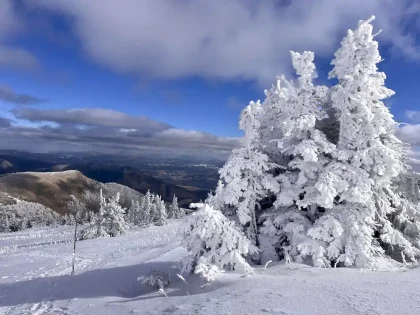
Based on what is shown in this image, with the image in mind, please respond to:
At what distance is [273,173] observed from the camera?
1672 cm

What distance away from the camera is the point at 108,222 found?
45781 millimetres

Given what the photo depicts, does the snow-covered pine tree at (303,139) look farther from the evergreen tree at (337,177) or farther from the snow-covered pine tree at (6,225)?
the snow-covered pine tree at (6,225)

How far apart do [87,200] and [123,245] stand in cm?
17801

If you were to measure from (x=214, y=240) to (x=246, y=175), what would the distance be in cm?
363

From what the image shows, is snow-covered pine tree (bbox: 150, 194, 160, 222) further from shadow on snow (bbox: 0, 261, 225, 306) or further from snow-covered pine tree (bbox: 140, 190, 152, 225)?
shadow on snow (bbox: 0, 261, 225, 306)

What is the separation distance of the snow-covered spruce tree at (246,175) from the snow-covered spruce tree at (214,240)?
1.72 metres

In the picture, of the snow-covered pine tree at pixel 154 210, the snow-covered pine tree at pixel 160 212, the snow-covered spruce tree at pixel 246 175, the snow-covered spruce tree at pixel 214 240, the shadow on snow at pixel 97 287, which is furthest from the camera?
the snow-covered pine tree at pixel 154 210

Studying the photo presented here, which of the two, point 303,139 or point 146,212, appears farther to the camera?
point 146,212

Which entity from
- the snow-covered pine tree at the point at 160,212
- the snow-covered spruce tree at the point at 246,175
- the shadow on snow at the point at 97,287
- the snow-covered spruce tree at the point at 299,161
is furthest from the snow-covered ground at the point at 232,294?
the snow-covered pine tree at the point at 160,212

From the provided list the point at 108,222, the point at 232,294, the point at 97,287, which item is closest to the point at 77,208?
the point at 108,222

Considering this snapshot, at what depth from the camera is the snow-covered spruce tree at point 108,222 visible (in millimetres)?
44844

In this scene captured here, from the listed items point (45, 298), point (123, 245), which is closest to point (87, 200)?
point (123, 245)

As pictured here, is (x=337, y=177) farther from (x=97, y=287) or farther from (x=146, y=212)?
(x=146, y=212)

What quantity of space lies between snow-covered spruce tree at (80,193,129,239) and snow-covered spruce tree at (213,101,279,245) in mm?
34280
